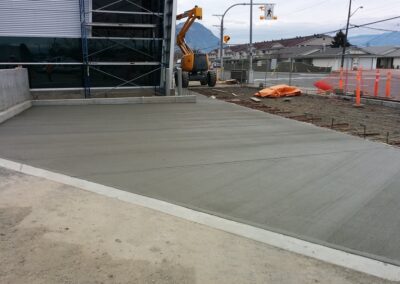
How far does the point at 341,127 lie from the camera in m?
11.6

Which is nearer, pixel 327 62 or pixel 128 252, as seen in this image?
pixel 128 252

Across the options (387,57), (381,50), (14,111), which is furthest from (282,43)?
(14,111)

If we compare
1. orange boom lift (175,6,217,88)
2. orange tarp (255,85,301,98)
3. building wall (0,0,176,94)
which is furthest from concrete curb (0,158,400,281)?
orange boom lift (175,6,217,88)

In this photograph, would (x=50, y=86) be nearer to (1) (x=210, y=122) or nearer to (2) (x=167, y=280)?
(1) (x=210, y=122)

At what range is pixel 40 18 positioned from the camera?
17219 millimetres

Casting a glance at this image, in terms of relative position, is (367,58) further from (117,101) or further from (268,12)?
(117,101)

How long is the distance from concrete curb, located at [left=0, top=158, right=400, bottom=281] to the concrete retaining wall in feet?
23.7

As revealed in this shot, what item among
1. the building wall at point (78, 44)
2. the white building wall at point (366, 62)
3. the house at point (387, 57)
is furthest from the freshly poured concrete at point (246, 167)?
the white building wall at point (366, 62)

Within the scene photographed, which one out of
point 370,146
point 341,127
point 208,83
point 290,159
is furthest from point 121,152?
point 208,83

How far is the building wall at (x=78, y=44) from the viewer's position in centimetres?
1706

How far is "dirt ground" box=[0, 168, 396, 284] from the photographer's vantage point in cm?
351

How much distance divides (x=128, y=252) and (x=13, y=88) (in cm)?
1181

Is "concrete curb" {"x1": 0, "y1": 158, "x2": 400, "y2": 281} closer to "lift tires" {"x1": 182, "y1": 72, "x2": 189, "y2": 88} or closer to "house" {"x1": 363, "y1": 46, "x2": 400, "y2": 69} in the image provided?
"lift tires" {"x1": 182, "y1": 72, "x2": 189, "y2": 88}

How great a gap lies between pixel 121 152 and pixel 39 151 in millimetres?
1670
